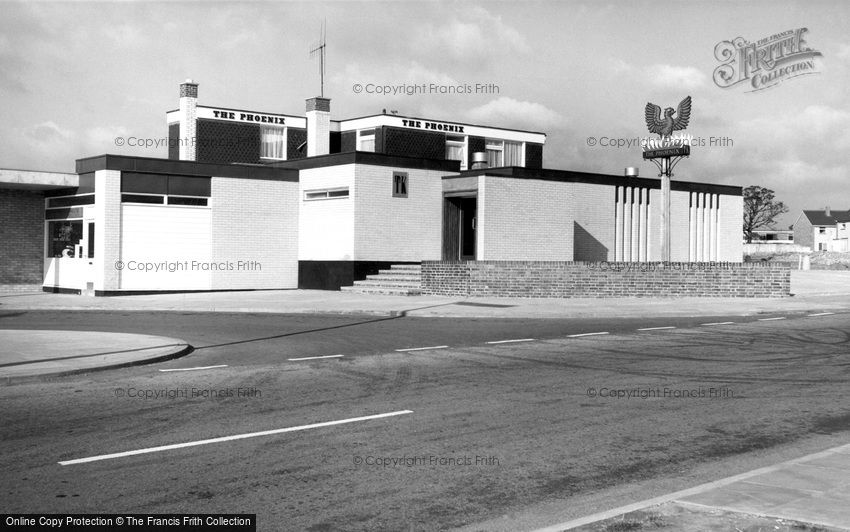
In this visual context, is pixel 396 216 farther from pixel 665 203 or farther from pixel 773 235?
pixel 773 235

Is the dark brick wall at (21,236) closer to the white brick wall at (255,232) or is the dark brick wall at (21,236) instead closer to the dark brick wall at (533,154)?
the white brick wall at (255,232)

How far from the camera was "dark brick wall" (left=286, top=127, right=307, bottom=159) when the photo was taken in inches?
1641

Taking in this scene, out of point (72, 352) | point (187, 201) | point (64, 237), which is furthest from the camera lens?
point (64, 237)

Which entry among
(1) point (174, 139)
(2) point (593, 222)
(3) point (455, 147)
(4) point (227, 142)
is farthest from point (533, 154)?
(1) point (174, 139)

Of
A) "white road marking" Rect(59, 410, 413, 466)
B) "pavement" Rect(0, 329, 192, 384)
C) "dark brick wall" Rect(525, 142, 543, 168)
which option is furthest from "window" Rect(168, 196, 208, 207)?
"white road marking" Rect(59, 410, 413, 466)

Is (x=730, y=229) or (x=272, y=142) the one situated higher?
(x=272, y=142)

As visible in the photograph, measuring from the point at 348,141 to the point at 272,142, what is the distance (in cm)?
395

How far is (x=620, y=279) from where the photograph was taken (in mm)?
26641

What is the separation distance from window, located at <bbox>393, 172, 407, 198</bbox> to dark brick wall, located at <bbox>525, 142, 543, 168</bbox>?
1575 centimetres

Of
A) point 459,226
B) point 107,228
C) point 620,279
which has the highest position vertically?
point 459,226

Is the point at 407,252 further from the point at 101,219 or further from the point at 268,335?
the point at 268,335

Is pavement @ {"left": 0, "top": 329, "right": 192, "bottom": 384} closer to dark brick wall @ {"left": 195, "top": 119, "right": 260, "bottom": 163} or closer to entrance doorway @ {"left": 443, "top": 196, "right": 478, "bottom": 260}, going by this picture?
entrance doorway @ {"left": 443, "top": 196, "right": 478, "bottom": 260}

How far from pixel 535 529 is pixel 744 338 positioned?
12.1 metres

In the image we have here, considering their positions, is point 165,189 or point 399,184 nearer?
point 165,189
